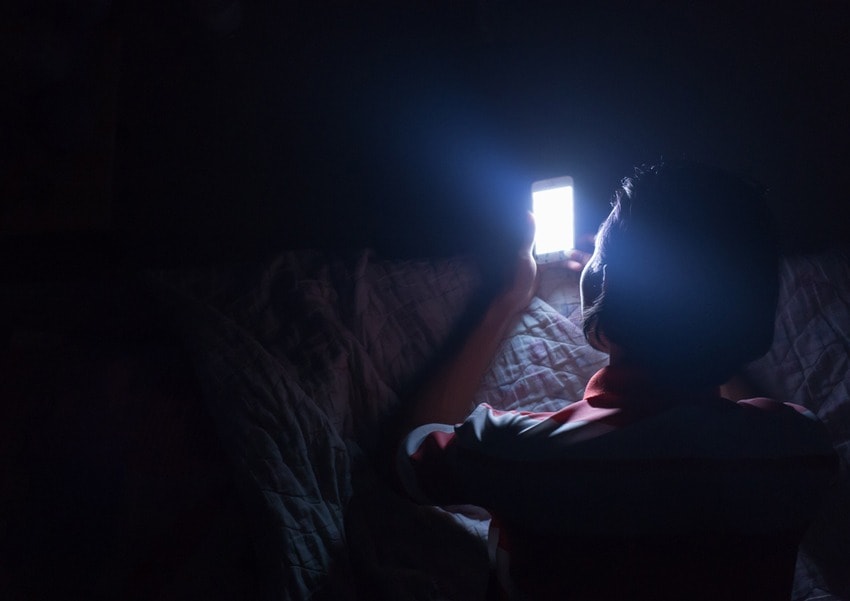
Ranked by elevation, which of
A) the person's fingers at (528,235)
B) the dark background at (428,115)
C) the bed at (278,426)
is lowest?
the bed at (278,426)

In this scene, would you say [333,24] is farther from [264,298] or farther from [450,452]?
[450,452]

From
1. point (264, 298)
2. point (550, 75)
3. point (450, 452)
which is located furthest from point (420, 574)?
point (550, 75)

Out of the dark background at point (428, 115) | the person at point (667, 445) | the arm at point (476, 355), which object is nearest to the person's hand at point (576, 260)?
the arm at point (476, 355)

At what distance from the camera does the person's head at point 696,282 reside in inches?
25.5

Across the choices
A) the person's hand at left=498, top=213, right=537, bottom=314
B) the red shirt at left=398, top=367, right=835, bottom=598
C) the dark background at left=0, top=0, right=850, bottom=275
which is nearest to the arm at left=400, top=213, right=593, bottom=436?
the person's hand at left=498, top=213, right=537, bottom=314

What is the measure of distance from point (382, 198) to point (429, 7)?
0.53 m

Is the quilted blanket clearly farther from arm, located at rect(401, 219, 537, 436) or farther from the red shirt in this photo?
the red shirt

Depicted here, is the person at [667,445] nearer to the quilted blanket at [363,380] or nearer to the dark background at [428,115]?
the quilted blanket at [363,380]

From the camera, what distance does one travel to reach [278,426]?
904 millimetres

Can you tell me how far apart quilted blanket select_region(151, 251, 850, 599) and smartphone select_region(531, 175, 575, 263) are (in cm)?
7

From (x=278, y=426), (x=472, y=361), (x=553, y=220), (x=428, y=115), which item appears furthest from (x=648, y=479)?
(x=428, y=115)

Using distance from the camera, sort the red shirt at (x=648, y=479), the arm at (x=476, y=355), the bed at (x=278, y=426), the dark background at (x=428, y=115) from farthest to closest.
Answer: the dark background at (x=428, y=115)
the arm at (x=476, y=355)
the bed at (x=278, y=426)
the red shirt at (x=648, y=479)

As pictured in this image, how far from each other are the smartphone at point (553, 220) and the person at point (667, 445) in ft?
1.38

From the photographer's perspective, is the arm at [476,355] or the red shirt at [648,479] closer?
the red shirt at [648,479]
